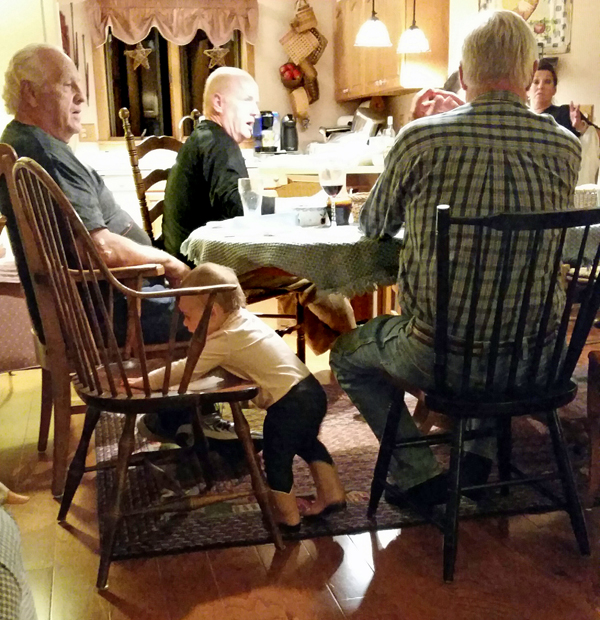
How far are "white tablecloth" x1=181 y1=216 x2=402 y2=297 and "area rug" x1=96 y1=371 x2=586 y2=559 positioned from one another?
60 cm

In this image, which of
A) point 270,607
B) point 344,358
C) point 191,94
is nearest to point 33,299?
point 344,358

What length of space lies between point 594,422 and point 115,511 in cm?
130

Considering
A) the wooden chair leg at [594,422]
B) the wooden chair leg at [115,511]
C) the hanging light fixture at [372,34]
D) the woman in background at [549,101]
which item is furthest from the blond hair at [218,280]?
the hanging light fixture at [372,34]

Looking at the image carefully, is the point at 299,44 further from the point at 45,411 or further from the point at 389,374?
the point at 389,374

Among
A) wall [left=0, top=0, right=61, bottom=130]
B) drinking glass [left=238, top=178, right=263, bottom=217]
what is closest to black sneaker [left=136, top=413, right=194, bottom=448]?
drinking glass [left=238, top=178, right=263, bottom=217]

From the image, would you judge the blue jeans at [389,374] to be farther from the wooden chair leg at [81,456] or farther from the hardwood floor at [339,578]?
the wooden chair leg at [81,456]

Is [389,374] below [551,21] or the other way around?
below

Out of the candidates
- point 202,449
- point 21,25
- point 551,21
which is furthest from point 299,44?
point 202,449

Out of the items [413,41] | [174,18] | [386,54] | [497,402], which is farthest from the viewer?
[174,18]

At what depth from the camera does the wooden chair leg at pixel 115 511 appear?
167 cm

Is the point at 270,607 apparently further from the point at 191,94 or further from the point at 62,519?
the point at 191,94

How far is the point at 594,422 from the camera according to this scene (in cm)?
198

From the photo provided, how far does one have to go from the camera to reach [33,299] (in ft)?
6.93

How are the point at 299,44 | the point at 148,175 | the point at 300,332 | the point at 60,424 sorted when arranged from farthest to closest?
the point at 299,44
the point at 148,175
the point at 300,332
the point at 60,424
